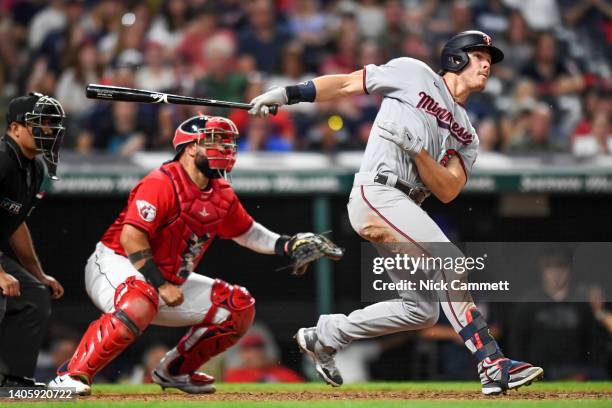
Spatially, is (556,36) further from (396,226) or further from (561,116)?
(396,226)

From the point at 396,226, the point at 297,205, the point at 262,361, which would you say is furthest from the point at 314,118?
the point at 396,226

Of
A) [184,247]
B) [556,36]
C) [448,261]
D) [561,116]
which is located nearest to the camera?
[448,261]

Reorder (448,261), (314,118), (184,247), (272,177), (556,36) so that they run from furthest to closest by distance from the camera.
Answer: (556,36)
(314,118)
(272,177)
(184,247)
(448,261)

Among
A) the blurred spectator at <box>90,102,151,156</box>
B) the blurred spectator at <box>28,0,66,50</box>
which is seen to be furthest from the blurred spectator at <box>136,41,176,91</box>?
the blurred spectator at <box>28,0,66,50</box>

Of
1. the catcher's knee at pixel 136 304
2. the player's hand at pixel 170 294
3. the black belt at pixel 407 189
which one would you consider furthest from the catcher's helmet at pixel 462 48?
the catcher's knee at pixel 136 304

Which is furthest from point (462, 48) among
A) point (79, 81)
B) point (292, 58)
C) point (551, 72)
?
point (79, 81)

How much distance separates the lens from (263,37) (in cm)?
1089

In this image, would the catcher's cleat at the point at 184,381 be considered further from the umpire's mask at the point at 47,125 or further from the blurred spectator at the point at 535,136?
the blurred spectator at the point at 535,136

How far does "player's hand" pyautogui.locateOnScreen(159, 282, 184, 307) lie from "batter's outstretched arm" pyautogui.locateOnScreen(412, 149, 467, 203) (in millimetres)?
1435

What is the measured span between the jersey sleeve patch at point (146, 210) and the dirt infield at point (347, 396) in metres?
0.99

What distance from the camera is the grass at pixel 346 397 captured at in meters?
5.23

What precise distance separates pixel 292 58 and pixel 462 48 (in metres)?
4.87

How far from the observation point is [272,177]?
8203mm

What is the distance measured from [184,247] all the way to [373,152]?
1.21m
